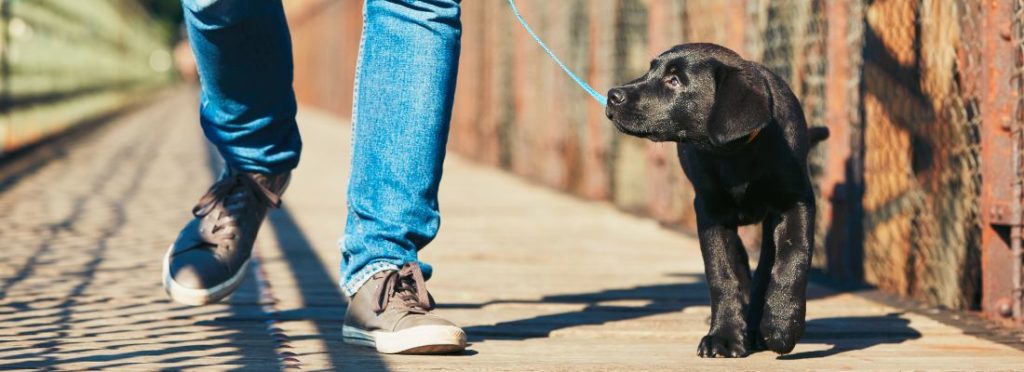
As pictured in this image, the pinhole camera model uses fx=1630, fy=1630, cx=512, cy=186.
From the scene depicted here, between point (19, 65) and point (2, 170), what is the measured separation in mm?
2213

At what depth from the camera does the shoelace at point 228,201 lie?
368cm

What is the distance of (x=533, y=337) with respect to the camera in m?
3.41

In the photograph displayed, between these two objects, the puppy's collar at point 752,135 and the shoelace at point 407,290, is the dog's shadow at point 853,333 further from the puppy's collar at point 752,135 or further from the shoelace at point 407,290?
the shoelace at point 407,290

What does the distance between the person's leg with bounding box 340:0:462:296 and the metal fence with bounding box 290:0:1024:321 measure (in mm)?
1395

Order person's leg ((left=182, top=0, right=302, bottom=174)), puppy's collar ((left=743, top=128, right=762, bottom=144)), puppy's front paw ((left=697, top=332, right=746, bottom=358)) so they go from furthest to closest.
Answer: person's leg ((left=182, top=0, right=302, bottom=174)), puppy's front paw ((left=697, top=332, right=746, bottom=358)), puppy's collar ((left=743, top=128, right=762, bottom=144))

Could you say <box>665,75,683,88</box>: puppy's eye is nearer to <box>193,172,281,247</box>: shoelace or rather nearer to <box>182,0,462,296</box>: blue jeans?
<box>182,0,462,296</box>: blue jeans

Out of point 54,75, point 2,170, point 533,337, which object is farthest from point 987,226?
point 54,75

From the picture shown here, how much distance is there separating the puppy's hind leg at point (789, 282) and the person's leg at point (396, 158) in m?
0.62

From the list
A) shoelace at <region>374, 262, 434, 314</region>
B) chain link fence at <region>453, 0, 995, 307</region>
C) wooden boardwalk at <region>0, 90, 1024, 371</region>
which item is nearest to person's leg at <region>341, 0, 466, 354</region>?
shoelace at <region>374, 262, 434, 314</region>

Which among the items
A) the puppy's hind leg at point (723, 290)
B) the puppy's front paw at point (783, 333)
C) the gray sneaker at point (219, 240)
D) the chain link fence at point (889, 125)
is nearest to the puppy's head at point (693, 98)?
the puppy's hind leg at point (723, 290)

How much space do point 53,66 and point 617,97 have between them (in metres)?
12.6

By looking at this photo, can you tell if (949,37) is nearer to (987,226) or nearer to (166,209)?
(987,226)

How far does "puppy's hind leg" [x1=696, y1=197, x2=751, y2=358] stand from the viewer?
3.12m

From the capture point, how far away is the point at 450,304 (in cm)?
404
